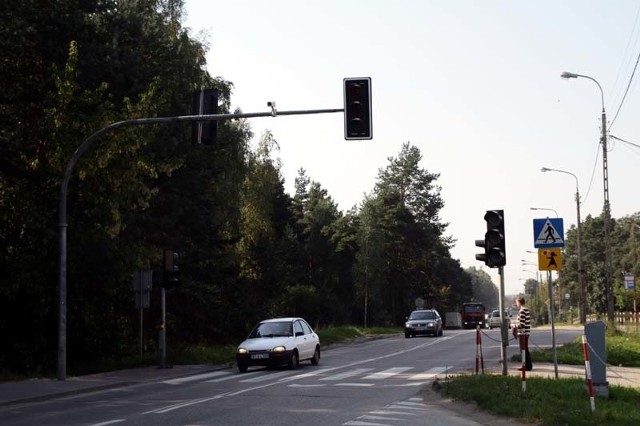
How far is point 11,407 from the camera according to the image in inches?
618

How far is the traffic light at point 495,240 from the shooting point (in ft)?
58.0

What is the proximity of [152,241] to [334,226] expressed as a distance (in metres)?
51.9

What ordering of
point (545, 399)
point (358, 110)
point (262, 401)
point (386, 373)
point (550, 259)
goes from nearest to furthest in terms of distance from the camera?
point (545, 399) < point (262, 401) < point (358, 110) < point (550, 259) < point (386, 373)

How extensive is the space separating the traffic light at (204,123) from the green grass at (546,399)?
721 centimetres

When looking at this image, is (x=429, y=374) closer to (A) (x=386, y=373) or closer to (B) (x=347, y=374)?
(A) (x=386, y=373)

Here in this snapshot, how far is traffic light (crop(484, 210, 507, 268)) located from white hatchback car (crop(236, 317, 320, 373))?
798 cm

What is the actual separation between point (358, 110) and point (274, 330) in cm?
1019

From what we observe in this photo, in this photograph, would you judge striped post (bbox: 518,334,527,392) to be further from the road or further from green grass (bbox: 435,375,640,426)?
the road

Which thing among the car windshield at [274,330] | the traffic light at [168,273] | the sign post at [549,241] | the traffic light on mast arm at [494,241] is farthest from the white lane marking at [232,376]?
the sign post at [549,241]

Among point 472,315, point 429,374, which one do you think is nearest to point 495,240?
point 429,374

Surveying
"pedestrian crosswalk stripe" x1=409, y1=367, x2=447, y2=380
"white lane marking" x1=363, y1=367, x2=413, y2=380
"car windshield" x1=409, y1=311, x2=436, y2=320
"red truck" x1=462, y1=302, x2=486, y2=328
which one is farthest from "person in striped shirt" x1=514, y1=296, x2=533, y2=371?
"red truck" x1=462, y1=302, x2=486, y2=328

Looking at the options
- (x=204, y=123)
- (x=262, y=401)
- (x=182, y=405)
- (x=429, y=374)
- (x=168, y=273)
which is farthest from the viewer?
(x=168, y=273)

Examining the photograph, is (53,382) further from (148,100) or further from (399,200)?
(399,200)

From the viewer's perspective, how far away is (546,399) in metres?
13.6
